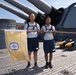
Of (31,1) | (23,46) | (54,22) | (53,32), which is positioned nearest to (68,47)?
(53,32)

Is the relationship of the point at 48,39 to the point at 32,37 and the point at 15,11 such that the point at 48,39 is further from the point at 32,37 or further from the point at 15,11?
the point at 15,11

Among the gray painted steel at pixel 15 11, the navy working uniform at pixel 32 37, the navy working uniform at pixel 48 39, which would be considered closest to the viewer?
the navy working uniform at pixel 32 37

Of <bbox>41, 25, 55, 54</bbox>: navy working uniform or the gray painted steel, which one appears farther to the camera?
the gray painted steel

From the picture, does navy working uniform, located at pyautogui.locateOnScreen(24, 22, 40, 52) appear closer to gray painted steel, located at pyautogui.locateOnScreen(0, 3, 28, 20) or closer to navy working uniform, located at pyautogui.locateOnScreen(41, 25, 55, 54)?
navy working uniform, located at pyautogui.locateOnScreen(41, 25, 55, 54)

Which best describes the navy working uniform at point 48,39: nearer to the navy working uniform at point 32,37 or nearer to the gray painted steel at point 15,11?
the navy working uniform at point 32,37

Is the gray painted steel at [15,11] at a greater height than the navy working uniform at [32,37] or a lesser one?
greater

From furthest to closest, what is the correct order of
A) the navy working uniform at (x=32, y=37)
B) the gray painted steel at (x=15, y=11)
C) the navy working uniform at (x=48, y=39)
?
the gray painted steel at (x=15, y=11), the navy working uniform at (x=48, y=39), the navy working uniform at (x=32, y=37)

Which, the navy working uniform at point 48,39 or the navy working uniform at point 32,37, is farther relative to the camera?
the navy working uniform at point 48,39

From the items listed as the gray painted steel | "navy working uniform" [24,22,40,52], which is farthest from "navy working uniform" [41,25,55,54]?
the gray painted steel

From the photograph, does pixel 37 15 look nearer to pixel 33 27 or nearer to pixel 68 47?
pixel 68 47

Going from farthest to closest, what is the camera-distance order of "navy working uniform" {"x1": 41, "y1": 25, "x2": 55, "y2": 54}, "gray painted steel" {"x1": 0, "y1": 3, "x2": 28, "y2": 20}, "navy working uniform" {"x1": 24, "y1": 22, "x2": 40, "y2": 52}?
"gray painted steel" {"x1": 0, "y1": 3, "x2": 28, "y2": 20}
"navy working uniform" {"x1": 41, "y1": 25, "x2": 55, "y2": 54}
"navy working uniform" {"x1": 24, "y1": 22, "x2": 40, "y2": 52}

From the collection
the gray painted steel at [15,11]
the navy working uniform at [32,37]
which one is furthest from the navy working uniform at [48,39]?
the gray painted steel at [15,11]

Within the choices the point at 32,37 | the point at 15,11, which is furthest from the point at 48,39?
the point at 15,11

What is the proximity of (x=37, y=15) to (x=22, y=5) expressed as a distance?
2.03 meters
